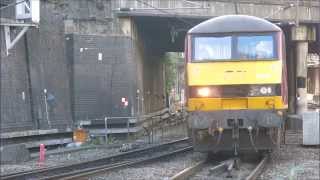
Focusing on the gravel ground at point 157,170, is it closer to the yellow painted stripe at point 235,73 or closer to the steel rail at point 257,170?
the steel rail at point 257,170

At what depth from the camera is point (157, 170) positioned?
51.2ft

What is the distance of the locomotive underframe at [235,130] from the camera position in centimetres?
1580

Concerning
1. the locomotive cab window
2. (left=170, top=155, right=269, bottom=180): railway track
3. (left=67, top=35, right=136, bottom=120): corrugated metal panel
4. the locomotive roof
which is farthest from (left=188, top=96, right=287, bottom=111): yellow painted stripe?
(left=67, top=35, right=136, bottom=120): corrugated metal panel

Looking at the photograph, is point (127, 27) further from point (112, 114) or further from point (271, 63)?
point (271, 63)

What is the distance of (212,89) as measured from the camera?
636 inches

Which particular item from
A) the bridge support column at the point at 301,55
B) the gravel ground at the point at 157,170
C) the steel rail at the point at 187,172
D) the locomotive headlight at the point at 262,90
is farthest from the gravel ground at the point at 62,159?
the bridge support column at the point at 301,55

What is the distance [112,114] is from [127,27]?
3.75m

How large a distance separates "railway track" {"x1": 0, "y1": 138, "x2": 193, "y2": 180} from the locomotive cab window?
129 inches

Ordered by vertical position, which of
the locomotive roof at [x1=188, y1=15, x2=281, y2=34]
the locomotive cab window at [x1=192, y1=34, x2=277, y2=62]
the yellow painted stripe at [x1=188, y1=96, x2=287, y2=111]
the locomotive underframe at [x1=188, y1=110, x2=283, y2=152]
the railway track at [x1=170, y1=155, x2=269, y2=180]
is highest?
the locomotive roof at [x1=188, y1=15, x2=281, y2=34]

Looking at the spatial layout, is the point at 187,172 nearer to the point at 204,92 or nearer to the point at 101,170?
the point at 101,170

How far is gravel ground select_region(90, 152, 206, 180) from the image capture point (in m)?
14.3

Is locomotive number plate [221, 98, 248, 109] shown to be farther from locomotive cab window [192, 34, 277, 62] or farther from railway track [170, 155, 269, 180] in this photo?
railway track [170, 155, 269, 180]

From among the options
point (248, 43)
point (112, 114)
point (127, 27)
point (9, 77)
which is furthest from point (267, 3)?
point (248, 43)

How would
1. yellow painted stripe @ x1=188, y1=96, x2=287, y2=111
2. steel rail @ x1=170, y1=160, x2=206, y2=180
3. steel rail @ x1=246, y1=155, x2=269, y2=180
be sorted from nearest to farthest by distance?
steel rail @ x1=170, y1=160, x2=206, y2=180 → steel rail @ x1=246, y1=155, x2=269, y2=180 → yellow painted stripe @ x1=188, y1=96, x2=287, y2=111
